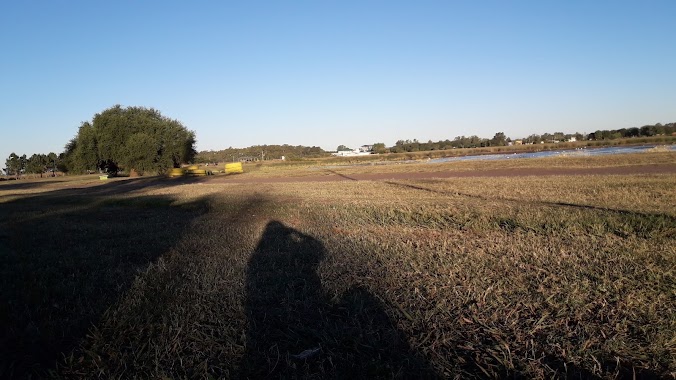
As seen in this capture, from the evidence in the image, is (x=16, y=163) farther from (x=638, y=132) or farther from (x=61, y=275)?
(x=638, y=132)

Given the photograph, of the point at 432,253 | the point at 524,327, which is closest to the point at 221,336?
the point at 524,327

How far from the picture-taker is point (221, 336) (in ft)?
10.8

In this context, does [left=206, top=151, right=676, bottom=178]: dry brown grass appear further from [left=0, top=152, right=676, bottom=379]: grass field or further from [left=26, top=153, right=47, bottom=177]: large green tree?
[left=26, top=153, right=47, bottom=177]: large green tree

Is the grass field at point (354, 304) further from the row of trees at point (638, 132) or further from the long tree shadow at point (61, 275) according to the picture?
the row of trees at point (638, 132)

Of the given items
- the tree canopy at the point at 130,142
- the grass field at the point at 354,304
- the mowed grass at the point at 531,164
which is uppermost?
the tree canopy at the point at 130,142

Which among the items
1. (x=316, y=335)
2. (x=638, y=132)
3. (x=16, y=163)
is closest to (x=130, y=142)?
(x=316, y=335)

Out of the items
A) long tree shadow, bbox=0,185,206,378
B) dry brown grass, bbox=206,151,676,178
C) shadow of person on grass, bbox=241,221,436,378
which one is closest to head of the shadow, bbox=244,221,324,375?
shadow of person on grass, bbox=241,221,436,378

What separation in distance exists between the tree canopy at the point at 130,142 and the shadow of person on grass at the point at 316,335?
5214cm

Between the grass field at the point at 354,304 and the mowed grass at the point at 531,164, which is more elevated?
the grass field at the point at 354,304

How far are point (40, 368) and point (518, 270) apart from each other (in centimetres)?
458

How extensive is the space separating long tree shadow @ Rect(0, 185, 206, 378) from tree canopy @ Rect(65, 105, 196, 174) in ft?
140

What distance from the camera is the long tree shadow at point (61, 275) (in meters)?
3.28

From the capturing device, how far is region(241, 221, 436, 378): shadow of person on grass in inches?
110

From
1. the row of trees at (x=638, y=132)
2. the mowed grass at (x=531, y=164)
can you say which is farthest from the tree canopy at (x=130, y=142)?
the row of trees at (x=638, y=132)
